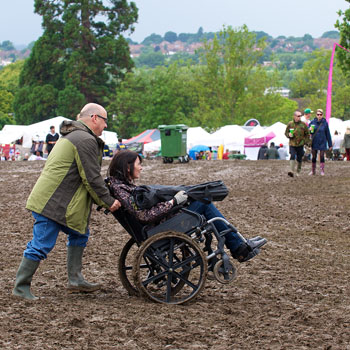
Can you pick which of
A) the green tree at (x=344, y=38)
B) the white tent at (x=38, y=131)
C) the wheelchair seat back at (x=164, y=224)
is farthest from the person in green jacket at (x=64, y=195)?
the white tent at (x=38, y=131)

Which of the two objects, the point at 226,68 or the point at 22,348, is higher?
the point at 226,68

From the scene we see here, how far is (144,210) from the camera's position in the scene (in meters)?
5.92

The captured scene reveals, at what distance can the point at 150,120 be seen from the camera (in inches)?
3132

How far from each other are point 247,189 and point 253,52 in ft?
165

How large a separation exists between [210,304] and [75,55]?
77075 millimetres

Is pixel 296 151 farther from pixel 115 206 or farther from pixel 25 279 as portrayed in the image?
pixel 25 279

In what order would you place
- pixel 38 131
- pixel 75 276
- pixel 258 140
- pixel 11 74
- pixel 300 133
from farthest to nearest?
pixel 11 74 < pixel 38 131 < pixel 258 140 < pixel 300 133 < pixel 75 276

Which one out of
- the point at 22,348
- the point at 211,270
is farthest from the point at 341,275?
the point at 22,348

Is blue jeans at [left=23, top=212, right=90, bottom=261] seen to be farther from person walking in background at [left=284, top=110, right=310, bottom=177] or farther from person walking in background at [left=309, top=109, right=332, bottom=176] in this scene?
person walking in background at [left=309, top=109, right=332, bottom=176]

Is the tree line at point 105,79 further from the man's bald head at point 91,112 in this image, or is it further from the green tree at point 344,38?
the man's bald head at point 91,112

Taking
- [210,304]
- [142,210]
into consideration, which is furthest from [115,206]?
[210,304]

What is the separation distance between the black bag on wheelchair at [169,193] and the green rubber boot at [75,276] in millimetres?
786

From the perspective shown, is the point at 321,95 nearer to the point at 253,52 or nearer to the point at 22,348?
the point at 253,52

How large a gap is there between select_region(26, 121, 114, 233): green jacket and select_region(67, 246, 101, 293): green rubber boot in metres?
0.44
